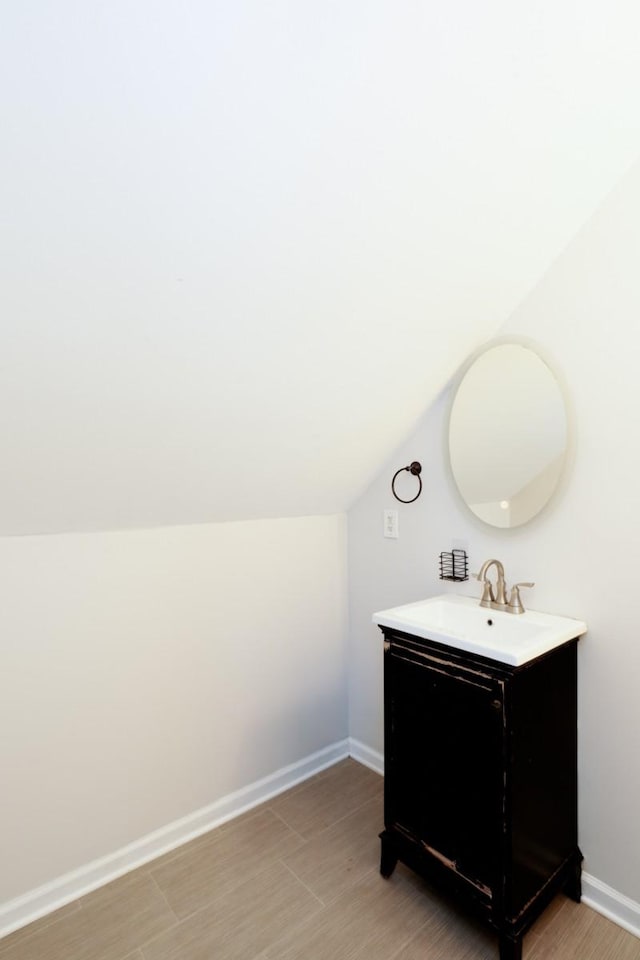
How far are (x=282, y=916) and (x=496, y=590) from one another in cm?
123

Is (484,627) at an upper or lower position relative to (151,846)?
upper

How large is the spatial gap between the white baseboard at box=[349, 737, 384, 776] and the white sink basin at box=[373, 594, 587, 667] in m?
0.91

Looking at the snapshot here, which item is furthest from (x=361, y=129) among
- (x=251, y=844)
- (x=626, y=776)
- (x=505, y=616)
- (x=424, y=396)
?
(x=251, y=844)

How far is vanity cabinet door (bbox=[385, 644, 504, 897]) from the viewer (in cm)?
138

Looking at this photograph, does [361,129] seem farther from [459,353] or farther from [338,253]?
[459,353]

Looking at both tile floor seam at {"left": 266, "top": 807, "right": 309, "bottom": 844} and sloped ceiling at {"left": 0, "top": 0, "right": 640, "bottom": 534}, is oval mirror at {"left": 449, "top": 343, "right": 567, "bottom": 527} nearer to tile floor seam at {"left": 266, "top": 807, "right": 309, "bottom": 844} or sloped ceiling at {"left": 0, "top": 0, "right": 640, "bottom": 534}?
sloped ceiling at {"left": 0, "top": 0, "right": 640, "bottom": 534}

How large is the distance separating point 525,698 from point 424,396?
1.11m

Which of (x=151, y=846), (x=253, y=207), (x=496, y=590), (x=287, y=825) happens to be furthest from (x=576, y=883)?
(x=253, y=207)

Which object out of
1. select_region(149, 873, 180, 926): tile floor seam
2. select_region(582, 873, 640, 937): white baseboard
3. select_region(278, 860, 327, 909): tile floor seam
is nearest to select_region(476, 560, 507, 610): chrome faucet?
select_region(582, 873, 640, 937): white baseboard

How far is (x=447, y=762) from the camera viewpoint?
150 cm

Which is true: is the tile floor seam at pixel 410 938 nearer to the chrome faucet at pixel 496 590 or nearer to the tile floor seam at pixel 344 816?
the tile floor seam at pixel 344 816

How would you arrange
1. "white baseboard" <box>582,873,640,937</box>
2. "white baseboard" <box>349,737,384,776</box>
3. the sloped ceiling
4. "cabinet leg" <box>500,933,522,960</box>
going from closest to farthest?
the sloped ceiling < "cabinet leg" <box>500,933,522,960</box> < "white baseboard" <box>582,873,640,937</box> < "white baseboard" <box>349,737,384,776</box>

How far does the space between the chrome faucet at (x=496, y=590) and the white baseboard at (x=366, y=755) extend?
3.35ft

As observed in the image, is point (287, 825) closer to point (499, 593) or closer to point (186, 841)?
point (186, 841)
